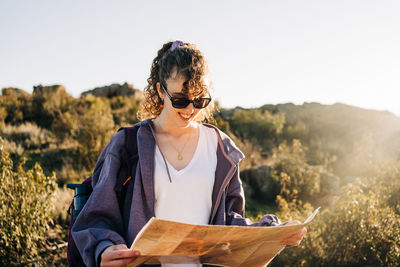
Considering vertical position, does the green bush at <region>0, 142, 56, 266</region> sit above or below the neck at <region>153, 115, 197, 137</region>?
below

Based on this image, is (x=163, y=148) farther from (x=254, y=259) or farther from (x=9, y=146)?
(x=9, y=146)

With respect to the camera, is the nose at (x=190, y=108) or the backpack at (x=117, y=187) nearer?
the backpack at (x=117, y=187)

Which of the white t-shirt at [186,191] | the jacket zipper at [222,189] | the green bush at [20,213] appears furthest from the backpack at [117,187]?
the green bush at [20,213]

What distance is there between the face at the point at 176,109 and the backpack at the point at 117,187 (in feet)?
0.78

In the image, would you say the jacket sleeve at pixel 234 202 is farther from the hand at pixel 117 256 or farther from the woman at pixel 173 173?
the hand at pixel 117 256

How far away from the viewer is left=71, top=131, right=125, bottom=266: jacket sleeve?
1.46 meters

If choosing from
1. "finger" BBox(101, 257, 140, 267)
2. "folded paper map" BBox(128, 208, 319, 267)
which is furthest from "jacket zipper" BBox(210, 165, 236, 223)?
"finger" BBox(101, 257, 140, 267)

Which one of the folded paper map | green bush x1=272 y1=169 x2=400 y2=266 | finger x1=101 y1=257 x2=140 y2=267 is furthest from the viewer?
green bush x1=272 y1=169 x2=400 y2=266

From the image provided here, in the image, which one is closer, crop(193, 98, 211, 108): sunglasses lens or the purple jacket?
the purple jacket

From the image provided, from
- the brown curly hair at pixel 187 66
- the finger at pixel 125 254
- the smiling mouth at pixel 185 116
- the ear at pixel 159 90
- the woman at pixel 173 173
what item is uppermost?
the brown curly hair at pixel 187 66

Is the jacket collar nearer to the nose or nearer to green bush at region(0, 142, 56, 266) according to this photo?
the nose

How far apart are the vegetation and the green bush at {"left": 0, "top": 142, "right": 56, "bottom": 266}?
1 centimetres

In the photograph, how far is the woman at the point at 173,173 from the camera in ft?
5.19

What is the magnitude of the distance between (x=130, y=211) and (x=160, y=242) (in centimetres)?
48
